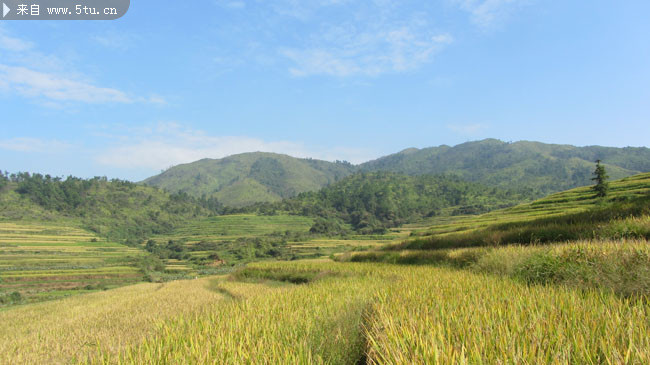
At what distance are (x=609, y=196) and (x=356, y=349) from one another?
27.3 m

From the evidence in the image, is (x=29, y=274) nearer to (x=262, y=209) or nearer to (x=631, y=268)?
(x=631, y=268)

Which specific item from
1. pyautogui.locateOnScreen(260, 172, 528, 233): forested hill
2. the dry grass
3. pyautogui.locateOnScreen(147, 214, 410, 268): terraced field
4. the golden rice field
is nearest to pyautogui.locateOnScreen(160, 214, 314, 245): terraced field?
pyautogui.locateOnScreen(147, 214, 410, 268): terraced field

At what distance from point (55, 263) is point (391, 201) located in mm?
121749

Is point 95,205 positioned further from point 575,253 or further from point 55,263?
point 575,253

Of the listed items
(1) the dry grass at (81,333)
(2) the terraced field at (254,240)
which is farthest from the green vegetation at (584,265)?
(2) the terraced field at (254,240)

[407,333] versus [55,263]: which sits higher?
[407,333]

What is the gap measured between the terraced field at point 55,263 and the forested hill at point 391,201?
2501 inches

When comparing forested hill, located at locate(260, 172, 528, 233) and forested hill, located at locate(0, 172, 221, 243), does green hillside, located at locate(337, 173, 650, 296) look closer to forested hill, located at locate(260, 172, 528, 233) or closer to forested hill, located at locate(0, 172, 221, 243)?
forested hill, located at locate(260, 172, 528, 233)

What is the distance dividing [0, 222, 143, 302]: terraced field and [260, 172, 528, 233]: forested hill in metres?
63.5

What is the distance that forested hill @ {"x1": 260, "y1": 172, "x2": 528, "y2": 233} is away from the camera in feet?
414

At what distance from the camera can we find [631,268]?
19.3 ft

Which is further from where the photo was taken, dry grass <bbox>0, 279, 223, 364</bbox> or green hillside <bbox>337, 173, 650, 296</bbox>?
dry grass <bbox>0, 279, 223, 364</bbox>

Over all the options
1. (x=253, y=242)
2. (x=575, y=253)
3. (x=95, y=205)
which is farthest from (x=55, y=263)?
(x=95, y=205)

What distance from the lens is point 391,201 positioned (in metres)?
148
